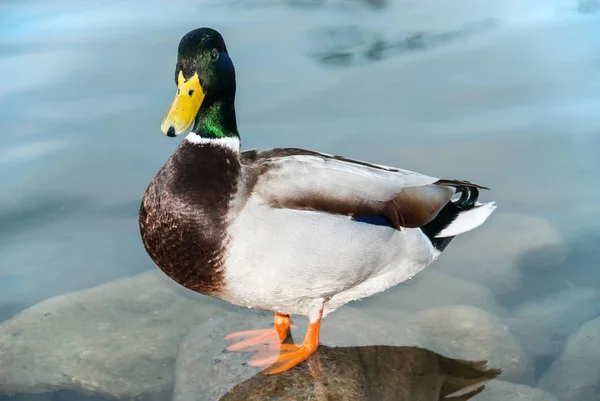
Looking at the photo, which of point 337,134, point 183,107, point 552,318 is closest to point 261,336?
point 183,107

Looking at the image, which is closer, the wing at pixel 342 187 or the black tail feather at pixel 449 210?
the wing at pixel 342 187

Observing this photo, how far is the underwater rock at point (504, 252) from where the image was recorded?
14.1 feet

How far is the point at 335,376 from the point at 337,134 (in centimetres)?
243

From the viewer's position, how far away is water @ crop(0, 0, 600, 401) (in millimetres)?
3986

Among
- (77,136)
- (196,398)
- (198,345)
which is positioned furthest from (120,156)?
(196,398)

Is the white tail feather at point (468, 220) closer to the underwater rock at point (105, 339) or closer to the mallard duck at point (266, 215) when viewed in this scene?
the mallard duck at point (266, 215)

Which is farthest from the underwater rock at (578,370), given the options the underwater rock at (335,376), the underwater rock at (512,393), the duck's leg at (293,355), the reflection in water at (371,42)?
the reflection in water at (371,42)

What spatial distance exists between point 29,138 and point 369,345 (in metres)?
3.11

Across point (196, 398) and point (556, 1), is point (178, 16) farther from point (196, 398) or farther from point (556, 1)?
point (196, 398)

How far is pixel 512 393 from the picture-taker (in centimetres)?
344

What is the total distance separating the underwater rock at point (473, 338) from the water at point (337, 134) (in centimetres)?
1

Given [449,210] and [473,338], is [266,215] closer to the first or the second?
[449,210]

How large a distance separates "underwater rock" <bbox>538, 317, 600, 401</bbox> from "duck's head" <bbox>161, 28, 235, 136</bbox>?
1.96 metres

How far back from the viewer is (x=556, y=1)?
777 cm
